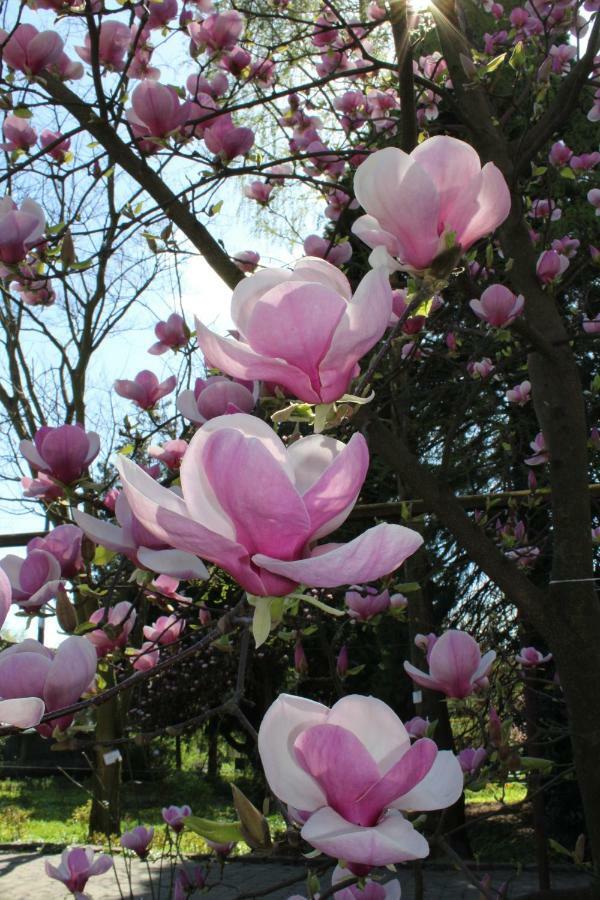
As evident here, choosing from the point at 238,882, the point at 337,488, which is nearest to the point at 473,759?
the point at 337,488

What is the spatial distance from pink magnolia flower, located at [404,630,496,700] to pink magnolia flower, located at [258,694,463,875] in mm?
542

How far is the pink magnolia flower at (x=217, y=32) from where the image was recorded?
81.7 inches

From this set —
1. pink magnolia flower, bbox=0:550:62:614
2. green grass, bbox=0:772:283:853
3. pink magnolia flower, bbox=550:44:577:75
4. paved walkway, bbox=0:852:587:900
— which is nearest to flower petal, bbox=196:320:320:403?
pink magnolia flower, bbox=0:550:62:614

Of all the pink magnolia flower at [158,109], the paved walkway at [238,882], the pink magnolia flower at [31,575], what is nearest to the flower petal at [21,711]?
the pink magnolia flower at [31,575]

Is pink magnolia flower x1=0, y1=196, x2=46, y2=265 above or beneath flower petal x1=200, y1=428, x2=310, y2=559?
above

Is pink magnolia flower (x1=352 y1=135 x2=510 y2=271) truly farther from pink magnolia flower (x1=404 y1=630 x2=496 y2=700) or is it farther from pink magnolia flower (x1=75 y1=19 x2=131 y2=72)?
pink magnolia flower (x1=75 y1=19 x2=131 y2=72)

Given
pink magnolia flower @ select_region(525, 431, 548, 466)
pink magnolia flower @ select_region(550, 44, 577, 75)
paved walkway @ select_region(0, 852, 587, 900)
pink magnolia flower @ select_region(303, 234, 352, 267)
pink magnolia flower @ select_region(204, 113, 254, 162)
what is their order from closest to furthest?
pink magnolia flower @ select_region(204, 113, 254, 162) → pink magnolia flower @ select_region(303, 234, 352, 267) → pink magnolia flower @ select_region(525, 431, 548, 466) → pink magnolia flower @ select_region(550, 44, 577, 75) → paved walkway @ select_region(0, 852, 587, 900)

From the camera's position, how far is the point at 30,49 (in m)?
1.56

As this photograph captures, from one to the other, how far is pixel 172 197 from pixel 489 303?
0.62 meters

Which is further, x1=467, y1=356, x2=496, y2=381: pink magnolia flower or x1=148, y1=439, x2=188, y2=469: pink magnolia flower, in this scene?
x1=467, y1=356, x2=496, y2=381: pink magnolia flower

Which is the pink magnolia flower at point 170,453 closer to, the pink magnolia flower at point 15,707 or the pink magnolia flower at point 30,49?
Result: the pink magnolia flower at point 15,707

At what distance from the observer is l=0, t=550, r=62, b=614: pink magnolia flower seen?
0.85 metres

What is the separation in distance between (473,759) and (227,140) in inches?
60.1

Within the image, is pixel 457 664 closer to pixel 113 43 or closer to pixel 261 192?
pixel 113 43
